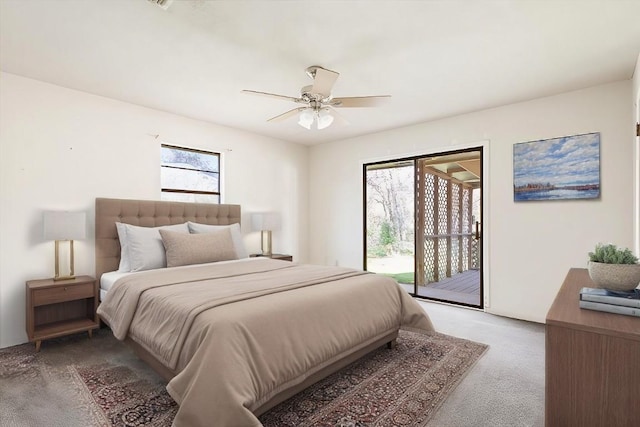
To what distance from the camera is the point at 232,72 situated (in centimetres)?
294

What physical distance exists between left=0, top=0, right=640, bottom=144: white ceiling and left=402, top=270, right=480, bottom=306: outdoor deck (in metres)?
2.74

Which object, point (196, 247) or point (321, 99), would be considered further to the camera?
point (196, 247)

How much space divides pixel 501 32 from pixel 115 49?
2.92m

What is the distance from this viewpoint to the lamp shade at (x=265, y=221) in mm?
4816

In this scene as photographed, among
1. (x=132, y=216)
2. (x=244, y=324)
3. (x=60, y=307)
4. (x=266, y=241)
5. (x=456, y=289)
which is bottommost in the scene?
(x=456, y=289)

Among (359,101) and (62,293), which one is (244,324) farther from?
(62,293)

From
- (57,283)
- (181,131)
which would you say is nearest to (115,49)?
(181,131)

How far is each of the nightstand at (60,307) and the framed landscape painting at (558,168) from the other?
4.66 meters

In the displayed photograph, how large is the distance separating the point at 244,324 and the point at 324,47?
2081 mm

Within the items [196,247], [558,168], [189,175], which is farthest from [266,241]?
[558,168]

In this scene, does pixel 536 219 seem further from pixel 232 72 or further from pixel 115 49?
pixel 115 49

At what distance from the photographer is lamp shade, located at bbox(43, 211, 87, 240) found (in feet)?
9.65

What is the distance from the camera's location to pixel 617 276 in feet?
4.49

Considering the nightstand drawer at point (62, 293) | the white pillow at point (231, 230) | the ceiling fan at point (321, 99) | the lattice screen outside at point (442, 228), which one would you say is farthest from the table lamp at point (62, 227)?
the lattice screen outside at point (442, 228)
